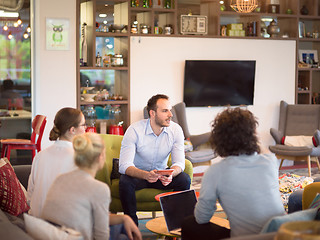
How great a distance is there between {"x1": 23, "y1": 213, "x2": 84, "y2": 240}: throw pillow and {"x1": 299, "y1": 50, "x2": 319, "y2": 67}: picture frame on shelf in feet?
22.7

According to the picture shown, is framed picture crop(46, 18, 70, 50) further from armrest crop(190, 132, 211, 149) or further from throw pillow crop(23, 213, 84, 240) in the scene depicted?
throw pillow crop(23, 213, 84, 240)

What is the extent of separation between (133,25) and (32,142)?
85.3 inches

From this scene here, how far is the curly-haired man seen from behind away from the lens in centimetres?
289

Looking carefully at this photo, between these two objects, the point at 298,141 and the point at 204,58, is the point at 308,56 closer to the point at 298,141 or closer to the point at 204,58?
the point at 298,141

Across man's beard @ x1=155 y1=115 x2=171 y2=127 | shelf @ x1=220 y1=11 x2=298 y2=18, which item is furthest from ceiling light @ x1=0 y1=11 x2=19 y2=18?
man's beard @ x1=155 y1=115 x2=171 y2=127

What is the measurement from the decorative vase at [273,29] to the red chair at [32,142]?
12.7 ft

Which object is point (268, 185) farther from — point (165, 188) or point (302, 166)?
point (302, 166)

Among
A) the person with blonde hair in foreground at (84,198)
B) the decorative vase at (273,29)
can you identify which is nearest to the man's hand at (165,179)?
the person with blonde hair in foreground at (84,198)

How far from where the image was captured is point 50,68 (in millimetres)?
7141

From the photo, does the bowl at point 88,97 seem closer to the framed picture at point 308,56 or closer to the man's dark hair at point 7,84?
the man's dark hair at point 7,84

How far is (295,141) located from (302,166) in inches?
32.6

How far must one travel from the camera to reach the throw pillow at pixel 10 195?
377 cm

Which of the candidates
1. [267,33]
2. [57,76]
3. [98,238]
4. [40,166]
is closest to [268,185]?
[98,238]

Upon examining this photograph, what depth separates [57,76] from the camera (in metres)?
7.18
